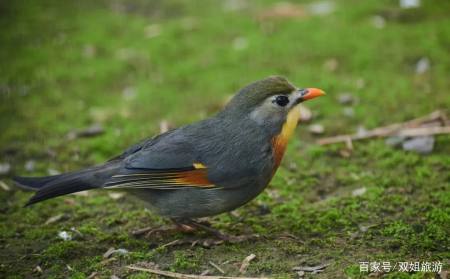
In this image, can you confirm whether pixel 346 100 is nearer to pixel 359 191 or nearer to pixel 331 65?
pixel 331 65

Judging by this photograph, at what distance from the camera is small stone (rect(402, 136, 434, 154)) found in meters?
5.51

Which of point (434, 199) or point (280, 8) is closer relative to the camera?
point (434, 199)

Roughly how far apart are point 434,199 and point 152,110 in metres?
3.34

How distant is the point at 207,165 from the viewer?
4.40 meters

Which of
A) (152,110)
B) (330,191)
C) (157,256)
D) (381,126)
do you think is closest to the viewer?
(157,256)

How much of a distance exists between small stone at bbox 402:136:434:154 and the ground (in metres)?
0.07

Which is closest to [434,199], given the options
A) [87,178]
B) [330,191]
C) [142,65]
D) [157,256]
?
[330,191]

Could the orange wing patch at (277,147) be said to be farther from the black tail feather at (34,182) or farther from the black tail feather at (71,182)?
the black tail feather at (34,182)

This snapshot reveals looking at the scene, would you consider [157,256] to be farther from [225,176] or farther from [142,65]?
[142,65]

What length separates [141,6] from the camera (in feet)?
31.7

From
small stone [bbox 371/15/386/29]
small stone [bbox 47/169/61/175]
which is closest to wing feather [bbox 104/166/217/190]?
small stone [bbox 47/169/61/175]

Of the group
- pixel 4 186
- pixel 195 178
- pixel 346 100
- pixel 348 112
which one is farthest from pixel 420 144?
pixel 4 186

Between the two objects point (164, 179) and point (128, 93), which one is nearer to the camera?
point (164, 179)

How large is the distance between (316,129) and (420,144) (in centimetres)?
109
